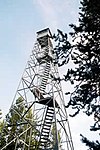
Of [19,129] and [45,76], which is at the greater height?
[45,76]

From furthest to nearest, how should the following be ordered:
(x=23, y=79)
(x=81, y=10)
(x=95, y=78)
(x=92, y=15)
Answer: (x=23, y=79) < (x=81, y=10) < (x=92, y=15) < (x=95, y=78)

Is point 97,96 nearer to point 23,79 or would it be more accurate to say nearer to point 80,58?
point 80,58

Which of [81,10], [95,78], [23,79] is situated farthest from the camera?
[23,79]

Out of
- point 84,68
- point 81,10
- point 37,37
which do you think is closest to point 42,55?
point 37,37

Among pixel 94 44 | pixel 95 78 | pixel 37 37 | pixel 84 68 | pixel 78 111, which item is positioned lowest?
pixel 78 111

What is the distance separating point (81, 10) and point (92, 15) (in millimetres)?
1302

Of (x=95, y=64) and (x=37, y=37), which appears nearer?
(x=95, y=64)

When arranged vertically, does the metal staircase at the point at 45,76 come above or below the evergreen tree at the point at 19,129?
above

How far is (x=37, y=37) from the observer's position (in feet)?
58.7

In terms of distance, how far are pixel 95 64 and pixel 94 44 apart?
752mm

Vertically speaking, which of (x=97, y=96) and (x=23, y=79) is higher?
(x=23, y=79)

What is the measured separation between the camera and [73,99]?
9.10 meters

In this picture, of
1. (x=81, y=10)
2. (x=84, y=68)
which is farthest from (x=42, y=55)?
(x=84, y=68)

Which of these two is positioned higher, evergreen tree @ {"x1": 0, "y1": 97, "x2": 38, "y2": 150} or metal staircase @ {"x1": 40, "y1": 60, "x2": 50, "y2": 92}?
metal staircase @ {"x1": 40, "y1": 60, "x2": 50, "y2": 92}
